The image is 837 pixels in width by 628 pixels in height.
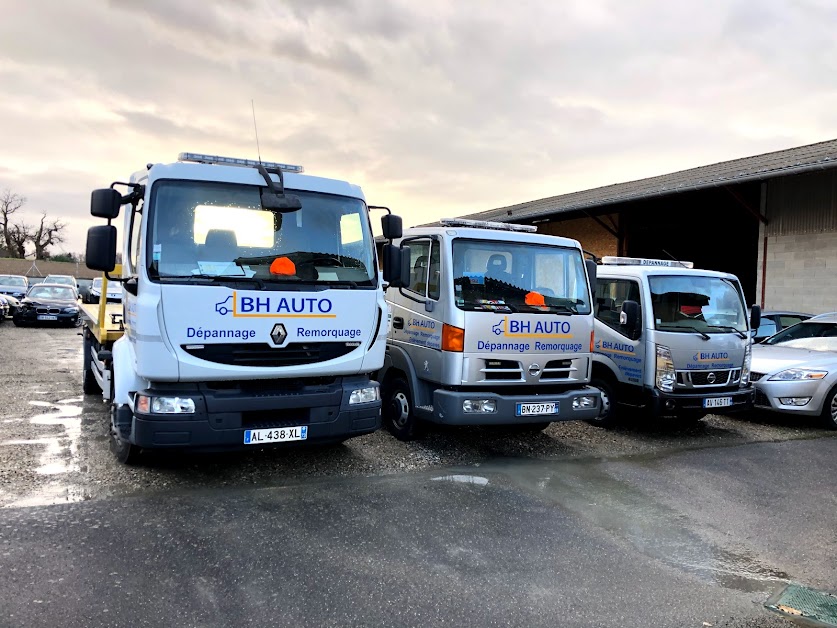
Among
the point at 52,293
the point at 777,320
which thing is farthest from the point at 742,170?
the point at 52,293

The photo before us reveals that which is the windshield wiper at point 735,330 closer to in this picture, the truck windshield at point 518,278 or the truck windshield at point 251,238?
the truck windshield at point 518,278

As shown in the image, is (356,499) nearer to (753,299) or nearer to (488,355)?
(488,355)

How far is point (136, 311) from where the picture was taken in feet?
15.9

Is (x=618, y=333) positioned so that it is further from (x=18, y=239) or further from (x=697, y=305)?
(x=18, y=239)

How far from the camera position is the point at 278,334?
16.4 feet

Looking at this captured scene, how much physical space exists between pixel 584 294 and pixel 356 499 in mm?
3333

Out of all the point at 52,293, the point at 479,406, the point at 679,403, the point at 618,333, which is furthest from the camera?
the point at 52,293

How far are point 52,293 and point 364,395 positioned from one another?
1962 centimetres

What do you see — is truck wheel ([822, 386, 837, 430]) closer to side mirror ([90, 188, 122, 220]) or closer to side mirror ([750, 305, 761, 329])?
side mirror ([750, 305, 761, 329])

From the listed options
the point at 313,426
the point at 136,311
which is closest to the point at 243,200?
the point at 136,311

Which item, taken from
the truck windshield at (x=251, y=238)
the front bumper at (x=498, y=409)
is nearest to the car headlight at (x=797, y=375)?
the front bumper at (x=498, y=409)

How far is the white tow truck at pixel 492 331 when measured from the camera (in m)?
6.22

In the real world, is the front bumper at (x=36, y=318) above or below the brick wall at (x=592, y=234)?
below

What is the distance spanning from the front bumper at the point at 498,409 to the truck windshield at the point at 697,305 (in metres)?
1.87
